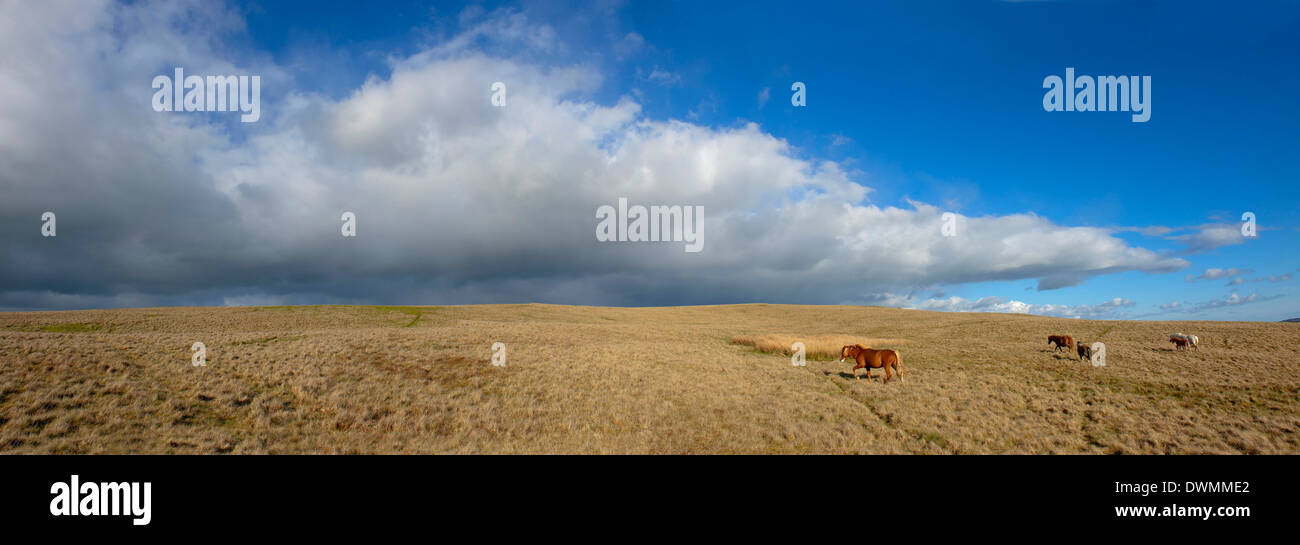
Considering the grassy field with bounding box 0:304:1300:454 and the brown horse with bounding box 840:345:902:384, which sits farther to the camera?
the brown horse with bounding box 840:345:902:384

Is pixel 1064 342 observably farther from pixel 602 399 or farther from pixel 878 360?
pixel 602 399

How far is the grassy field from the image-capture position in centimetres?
1437

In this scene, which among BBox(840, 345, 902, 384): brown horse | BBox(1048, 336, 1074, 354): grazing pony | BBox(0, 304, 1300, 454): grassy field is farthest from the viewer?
BBox(1048, 336, 1074, 354): grazing pony

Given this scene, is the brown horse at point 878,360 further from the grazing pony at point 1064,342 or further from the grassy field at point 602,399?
the grazing pony at point 1064,342

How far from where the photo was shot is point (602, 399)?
20.5 metres

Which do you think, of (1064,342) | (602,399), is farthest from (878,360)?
(1064,342)

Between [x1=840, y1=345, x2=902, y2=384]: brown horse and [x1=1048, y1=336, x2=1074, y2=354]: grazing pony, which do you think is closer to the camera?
[x1=840, y1=345, x2=902, y2=384]: brown horse

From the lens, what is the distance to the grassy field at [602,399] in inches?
566

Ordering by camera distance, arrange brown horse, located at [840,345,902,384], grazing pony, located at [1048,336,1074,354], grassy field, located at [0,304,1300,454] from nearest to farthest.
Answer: grassy field, located at [0,304,1300,454], brown horse, located at [840,345,902,384], grazing pony, located at [1048,336,1074,354]

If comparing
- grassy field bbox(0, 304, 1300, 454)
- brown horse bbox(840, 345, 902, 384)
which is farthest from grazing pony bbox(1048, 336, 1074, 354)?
brown horse bbox(840, 345, 902, 384)

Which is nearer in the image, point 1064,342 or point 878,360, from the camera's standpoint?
point 878,360

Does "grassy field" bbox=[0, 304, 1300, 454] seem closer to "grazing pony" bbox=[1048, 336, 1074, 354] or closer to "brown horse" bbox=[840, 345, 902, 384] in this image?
"brown horse" bbox=[840, 345, 902, 384]
